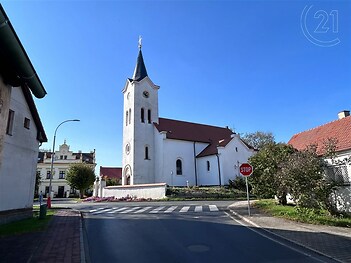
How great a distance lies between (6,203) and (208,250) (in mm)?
10865

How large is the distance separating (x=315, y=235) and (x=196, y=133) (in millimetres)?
36408

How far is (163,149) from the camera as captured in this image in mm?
39375

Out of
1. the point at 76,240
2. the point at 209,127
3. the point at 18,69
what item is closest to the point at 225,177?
the point at 209,127

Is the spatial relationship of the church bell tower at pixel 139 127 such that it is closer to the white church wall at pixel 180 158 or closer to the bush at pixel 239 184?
the white church wall at pixel 180 158

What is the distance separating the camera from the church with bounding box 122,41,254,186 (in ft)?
127

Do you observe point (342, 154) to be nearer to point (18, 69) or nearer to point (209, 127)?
point (18, 69)

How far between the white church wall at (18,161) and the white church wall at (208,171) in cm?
2648

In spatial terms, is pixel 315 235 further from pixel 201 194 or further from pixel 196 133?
pixel 196 133

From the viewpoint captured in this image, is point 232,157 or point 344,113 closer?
point 344,113

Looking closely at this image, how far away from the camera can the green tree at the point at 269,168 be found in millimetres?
16719

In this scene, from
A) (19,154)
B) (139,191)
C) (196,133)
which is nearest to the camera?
(19,154)

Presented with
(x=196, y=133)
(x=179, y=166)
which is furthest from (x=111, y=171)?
(x=179, y=166)

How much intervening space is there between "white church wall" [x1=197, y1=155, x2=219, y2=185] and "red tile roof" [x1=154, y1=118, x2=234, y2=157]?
2.87 feet

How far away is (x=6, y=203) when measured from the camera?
13328 millimetres
